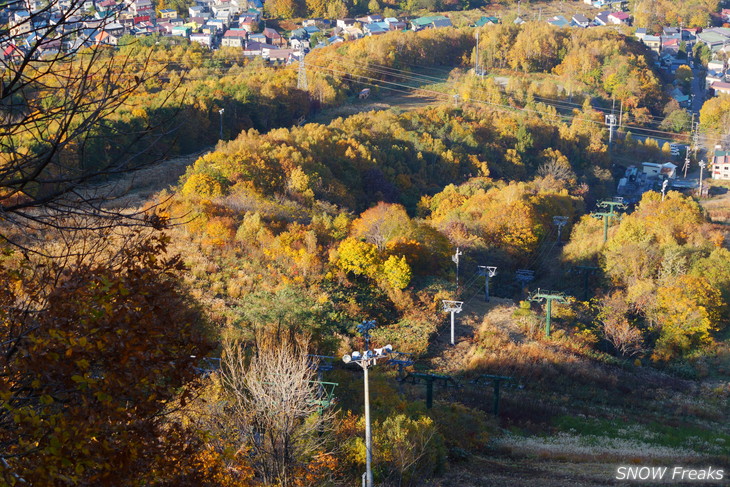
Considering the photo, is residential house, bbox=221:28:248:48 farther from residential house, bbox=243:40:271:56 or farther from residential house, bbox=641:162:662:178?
residential house, bbox=641:162:662:178

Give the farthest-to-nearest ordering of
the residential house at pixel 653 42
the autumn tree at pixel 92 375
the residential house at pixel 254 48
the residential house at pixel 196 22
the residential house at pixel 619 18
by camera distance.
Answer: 1. the residential house at pixel 619 18
2. the residential house at pixel 653 42
3. the residential house at pixel 196 22
4. the residential house at pixel 254 48
5. the autumn tree at pixel 92 375

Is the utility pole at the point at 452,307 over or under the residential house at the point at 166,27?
under

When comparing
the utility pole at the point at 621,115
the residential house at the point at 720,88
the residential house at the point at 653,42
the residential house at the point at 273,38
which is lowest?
the utility pole at the point at 621,115

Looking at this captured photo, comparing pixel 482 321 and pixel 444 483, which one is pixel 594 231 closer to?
pixel 482 321

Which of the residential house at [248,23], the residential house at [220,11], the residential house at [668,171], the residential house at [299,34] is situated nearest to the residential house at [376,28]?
the residential house at [299,34]

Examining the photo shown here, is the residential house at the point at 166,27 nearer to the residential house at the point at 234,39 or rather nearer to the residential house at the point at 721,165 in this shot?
the residential house at the point at 234,39

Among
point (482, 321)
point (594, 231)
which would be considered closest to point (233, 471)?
point (482, 321)
